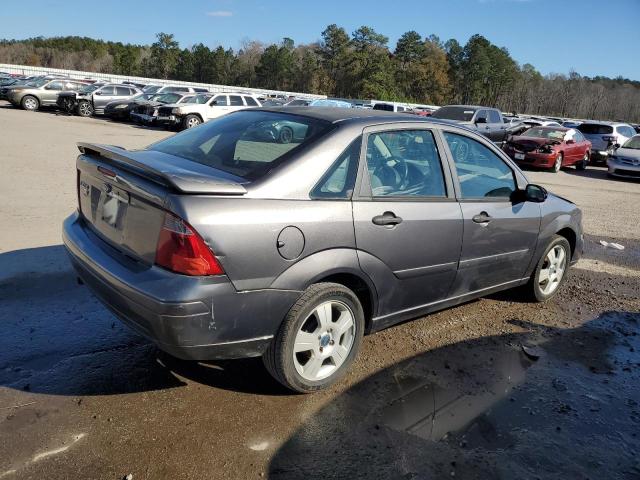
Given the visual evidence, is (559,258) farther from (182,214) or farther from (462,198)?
A: (182,214)

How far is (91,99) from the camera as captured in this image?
1040 inches

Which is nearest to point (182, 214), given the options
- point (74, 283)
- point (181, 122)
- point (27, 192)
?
point (74, 283)

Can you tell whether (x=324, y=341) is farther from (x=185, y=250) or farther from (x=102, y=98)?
(x=102, y=98)

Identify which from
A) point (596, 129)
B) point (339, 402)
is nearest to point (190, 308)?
point (339, 402)

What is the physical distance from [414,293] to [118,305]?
1.95m

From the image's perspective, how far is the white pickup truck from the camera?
74.6 ft

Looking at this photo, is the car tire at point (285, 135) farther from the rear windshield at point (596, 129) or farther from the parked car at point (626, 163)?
the rear windshield at point (596, 129)

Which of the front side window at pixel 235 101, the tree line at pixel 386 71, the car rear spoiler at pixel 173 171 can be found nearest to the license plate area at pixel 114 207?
the car rear spoiler at pixel 173 171

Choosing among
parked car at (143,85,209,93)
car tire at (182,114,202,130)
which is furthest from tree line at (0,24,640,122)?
car tire at (182,114,202,130)

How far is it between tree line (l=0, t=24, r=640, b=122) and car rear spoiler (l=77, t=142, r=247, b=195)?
7463 centimetres

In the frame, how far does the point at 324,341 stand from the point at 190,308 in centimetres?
96

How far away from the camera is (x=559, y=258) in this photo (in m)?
5.26

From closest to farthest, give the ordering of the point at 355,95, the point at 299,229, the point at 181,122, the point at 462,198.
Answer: the point at 299,229
the point at 462,198
the point at 181,122
the point at 355,95

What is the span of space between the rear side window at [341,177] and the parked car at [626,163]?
1717cm
